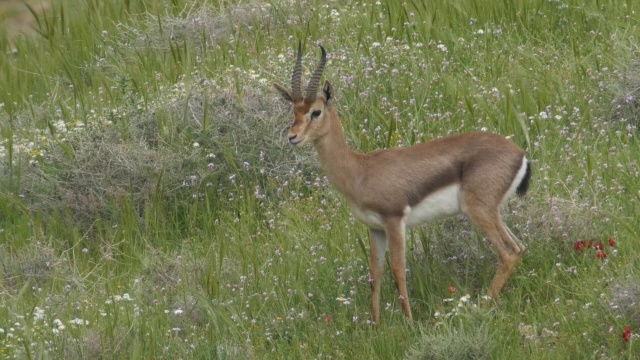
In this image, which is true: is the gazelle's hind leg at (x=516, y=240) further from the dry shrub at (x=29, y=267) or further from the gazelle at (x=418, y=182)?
the dry shrub at (x=29, y=267)

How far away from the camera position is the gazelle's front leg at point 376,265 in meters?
7.70

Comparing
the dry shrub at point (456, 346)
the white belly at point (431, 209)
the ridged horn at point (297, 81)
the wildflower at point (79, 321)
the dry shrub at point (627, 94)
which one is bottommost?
the wildflower at point (79, 321)

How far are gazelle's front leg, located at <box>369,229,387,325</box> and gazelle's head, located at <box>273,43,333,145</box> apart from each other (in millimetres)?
689

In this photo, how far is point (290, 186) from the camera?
9.63 metres

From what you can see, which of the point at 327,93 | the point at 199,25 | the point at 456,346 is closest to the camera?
the point at 456,346

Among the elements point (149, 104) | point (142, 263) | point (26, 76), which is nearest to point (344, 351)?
point (142, 263)

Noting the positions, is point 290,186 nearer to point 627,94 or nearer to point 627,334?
point 627,94

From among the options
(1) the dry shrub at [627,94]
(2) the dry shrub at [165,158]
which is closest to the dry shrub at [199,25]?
(2) the dry shrub at [165,158]

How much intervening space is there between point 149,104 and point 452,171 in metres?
3.61

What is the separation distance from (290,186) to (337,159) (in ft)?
6.01

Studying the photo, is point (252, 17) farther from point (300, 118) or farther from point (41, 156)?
point (300, 118)

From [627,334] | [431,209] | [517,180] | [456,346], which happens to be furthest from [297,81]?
[627,334]

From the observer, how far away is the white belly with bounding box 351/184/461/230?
7.62m

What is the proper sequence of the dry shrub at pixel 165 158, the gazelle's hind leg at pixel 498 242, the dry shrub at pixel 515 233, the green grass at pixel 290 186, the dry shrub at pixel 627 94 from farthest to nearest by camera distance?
the dry shrub at pixel 165 158, the dry shrub at pixel 627 94, the dry shrub at pixel 515 233, the gazelle's hind leg at pixel 498 242, the green grass at pixel 290 186
